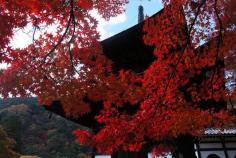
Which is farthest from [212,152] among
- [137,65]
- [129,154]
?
[137,65]

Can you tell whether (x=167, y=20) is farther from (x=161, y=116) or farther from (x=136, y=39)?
(x=161, y=116)

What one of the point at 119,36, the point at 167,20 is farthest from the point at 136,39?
the point at 167,20

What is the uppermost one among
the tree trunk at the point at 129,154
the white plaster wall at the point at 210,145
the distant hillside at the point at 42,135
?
the distant hillside at the point at 42,135

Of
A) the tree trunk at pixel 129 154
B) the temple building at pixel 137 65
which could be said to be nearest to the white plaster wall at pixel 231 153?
the temple building at pixel 137 65

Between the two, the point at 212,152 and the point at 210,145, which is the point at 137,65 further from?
the point at 212,152

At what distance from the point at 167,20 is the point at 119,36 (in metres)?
1.91

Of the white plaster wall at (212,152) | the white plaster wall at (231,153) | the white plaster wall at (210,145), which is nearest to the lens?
the white plaster wall at (231,153)

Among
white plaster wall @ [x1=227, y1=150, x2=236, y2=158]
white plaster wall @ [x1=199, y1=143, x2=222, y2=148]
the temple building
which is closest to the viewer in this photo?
the temple building

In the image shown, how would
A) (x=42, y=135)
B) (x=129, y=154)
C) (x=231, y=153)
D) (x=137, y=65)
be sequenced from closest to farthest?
1. (x=137, y=65)
2. (x=129, y=154)
3. (x=231, y=153)
4. (x=42, y=135)

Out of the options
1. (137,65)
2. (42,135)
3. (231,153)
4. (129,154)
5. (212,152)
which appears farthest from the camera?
(42,135)

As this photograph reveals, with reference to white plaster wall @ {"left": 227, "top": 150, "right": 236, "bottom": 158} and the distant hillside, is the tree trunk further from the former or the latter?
the distant hillside

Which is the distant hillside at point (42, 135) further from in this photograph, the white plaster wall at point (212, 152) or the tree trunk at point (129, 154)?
the white plaster wall at point (212, 152)

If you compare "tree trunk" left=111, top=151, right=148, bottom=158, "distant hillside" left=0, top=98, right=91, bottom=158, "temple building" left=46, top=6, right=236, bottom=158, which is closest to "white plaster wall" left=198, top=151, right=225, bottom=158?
"temple building" left=46, top=6, right=236, bottom=158

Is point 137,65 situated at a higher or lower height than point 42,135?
lower
